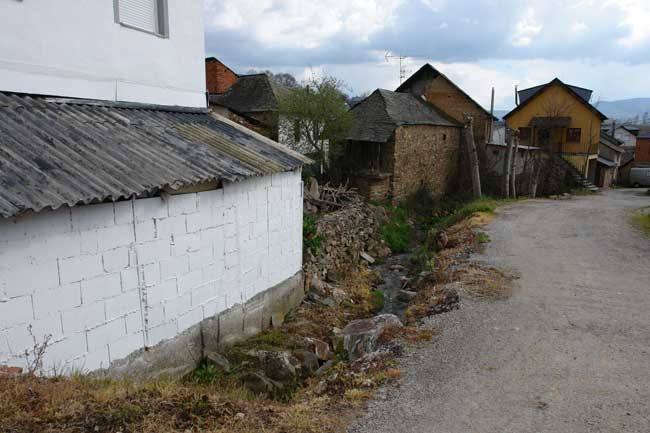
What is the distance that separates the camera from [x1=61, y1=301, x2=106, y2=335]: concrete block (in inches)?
216

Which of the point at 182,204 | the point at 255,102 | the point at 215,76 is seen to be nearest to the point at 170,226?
the point at 182,204

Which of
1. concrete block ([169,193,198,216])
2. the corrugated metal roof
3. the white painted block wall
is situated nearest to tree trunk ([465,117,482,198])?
the corrugated metal roof

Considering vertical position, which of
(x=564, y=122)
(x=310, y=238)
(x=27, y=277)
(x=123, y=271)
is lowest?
(x=310, y=238)

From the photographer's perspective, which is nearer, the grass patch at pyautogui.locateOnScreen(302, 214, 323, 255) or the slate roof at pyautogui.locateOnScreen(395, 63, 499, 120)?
the grass patch at pyautogui.locateOnScreen(302, 214, 323, 255)

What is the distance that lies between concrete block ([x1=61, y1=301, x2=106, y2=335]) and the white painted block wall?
1 centimetres

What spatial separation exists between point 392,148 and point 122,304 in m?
16.7

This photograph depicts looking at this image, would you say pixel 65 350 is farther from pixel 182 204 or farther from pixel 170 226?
pixel 182 204

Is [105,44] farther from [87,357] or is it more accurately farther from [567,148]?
[567,148]

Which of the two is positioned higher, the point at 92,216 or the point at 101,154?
the point at 101,154

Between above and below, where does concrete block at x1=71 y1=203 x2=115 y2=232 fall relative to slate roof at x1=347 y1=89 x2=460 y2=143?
below

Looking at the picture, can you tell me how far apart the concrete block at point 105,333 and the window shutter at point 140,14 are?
535 cm

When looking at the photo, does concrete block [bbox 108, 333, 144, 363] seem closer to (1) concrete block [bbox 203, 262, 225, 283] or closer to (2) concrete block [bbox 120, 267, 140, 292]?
(2) concrete block [bbox 120, 267, 140, 292]

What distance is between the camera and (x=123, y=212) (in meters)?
6.11

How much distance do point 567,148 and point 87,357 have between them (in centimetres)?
3323
